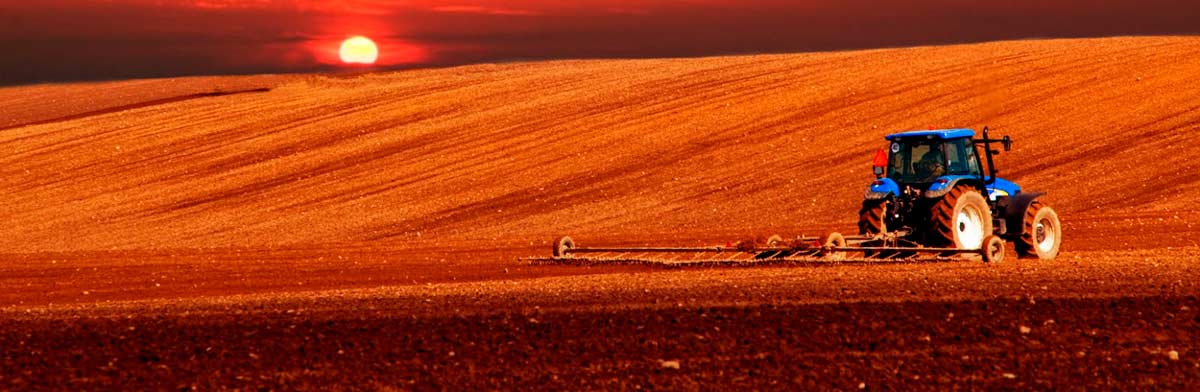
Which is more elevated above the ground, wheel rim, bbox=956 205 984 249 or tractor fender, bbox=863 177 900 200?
tractor fender, bbox=863 177 900 200

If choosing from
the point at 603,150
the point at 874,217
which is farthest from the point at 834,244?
the point at 603,150

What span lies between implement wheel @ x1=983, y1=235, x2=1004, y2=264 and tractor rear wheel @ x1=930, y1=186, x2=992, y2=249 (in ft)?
0.82

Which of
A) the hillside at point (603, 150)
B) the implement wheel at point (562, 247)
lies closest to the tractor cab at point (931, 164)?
the implement wheel at point (562, 247)

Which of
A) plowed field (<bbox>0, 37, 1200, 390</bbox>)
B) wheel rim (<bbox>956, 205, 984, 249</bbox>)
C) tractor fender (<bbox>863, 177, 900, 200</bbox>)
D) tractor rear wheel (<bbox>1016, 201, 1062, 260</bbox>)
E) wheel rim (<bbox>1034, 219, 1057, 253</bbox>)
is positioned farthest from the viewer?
wheel rim (<bbox>1034, 219, 1057, 253</bbox>)

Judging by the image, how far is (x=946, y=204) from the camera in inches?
756

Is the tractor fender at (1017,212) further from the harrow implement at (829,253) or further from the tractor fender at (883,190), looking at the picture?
the tractor fender at (883,190)

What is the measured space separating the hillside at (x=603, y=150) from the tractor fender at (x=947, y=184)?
7.34m

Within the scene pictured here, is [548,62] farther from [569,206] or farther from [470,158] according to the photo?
[569,206]

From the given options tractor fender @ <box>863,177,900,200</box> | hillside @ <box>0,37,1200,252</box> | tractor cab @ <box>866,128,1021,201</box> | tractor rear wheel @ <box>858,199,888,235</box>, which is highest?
hillside @ <box>0,37,1200,252</box>

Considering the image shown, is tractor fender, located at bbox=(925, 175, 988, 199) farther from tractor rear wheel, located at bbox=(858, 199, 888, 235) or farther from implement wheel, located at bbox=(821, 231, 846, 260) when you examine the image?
implement wheel, located at bbox=(821, 231, 846, 260)

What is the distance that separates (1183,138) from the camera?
3462 centimetres

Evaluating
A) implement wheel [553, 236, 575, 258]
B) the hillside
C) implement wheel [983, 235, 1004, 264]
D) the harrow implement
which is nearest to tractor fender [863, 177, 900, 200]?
the harrow implement

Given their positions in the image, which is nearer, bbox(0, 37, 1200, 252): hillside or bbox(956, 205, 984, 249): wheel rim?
bbox(956, 205, 984, 249): wheel rim

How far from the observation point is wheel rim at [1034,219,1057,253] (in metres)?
20.5
